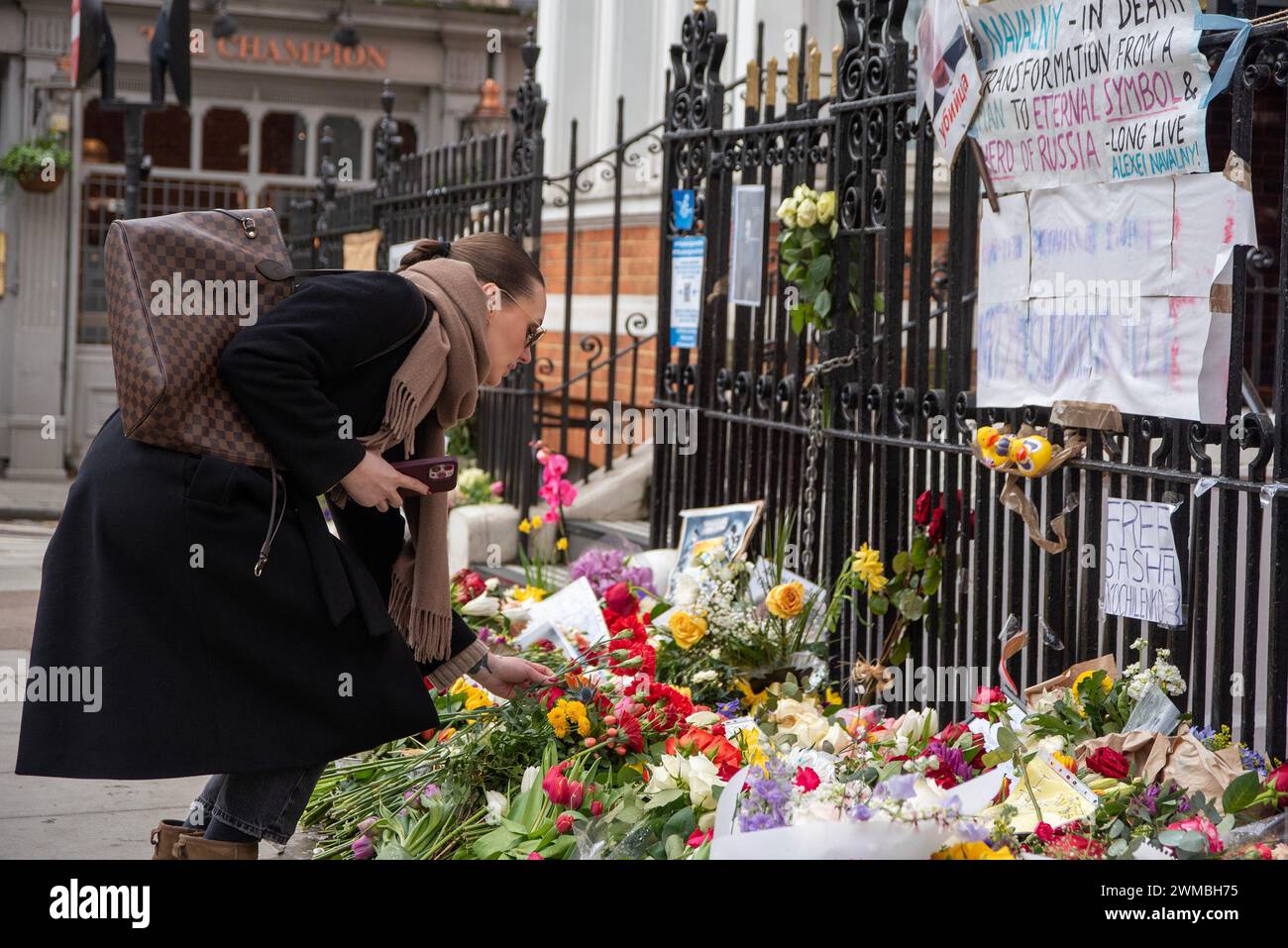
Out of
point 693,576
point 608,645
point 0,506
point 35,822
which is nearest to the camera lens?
point 35,822

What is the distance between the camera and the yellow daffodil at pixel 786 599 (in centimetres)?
507

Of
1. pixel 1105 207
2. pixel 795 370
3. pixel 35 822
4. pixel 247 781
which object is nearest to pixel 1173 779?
pixel 1105 207

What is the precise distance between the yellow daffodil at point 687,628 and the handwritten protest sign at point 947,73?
1.73m

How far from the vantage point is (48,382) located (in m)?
17.0

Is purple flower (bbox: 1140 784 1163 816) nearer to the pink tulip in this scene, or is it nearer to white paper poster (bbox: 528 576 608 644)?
the pink tulip

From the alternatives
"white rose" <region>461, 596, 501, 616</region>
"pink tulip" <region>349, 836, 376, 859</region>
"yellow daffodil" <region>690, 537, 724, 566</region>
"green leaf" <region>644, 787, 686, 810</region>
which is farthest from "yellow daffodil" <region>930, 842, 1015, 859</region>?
"white rose" <region>461, 596, 501, 616</region>

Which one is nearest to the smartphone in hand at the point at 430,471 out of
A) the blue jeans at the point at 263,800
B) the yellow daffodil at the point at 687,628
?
the blue jeans at the point at 263,800

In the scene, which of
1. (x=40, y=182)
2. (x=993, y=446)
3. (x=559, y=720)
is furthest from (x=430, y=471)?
(x=40, y=182)

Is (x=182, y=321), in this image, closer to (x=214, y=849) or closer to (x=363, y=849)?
(x=214, y=849)

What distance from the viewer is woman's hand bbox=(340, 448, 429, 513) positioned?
3.18 metres

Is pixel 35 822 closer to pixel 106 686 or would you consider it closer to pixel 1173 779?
pixel 106 686

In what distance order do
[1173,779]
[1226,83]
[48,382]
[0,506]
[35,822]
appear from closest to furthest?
[1173,779]
[1226,83]
[35,822]
[0,506]
[48,382]

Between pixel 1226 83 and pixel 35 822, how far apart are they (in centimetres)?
391

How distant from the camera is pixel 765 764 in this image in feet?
11.7
